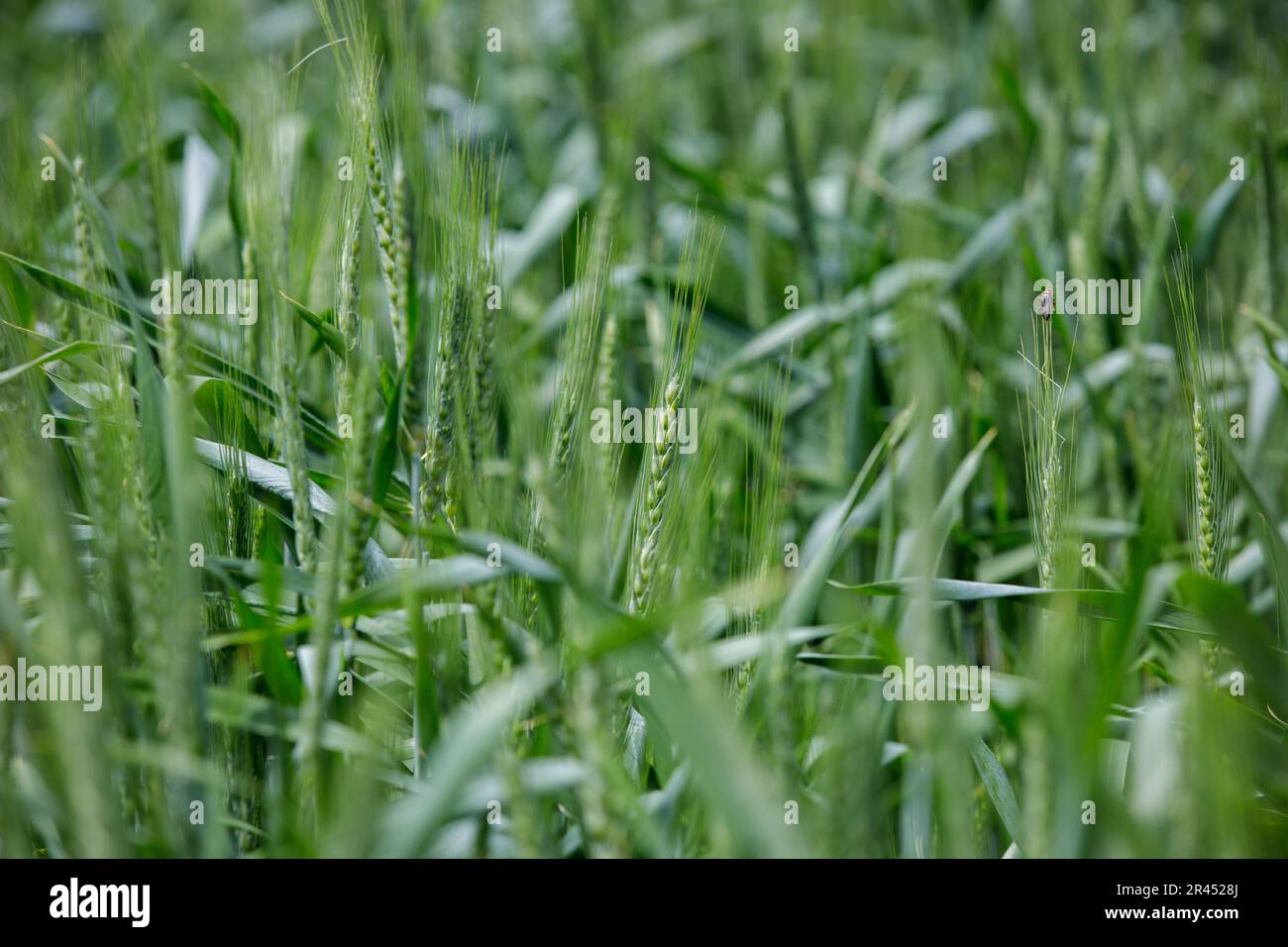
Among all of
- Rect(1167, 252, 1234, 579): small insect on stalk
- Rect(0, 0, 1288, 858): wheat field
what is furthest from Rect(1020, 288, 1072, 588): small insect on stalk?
Rect(1167, 252, 1234, 579): small insect on stalk

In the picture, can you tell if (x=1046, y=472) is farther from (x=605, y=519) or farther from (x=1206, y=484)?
(x=605, y=519)

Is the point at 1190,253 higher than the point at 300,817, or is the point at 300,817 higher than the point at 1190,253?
the point at 1190,253

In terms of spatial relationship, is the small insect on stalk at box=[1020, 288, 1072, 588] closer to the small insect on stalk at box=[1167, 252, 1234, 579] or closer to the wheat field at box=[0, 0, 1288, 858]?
the wheat field at box=[0, 0, 1288, 858]

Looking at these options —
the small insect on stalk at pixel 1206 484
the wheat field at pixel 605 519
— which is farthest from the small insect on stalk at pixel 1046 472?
the small insect on stalk at pixel 1206 484

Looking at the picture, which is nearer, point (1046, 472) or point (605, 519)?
point (605, 519)

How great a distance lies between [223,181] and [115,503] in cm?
163

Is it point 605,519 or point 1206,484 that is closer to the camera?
point 605,519

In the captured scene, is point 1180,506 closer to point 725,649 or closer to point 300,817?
point 725,649

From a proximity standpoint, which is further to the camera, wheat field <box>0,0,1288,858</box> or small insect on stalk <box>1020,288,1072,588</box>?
small insect on stalk <box>1020,288,1072,588</box>

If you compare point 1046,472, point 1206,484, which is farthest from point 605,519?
point 1206,484

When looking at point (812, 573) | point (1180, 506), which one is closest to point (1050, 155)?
point (1180, 506)

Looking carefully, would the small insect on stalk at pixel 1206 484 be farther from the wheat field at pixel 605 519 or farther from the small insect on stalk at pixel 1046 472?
the small insect on stalk at pixel 1046 472

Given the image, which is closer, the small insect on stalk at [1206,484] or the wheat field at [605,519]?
the wheat field at [605,519]
